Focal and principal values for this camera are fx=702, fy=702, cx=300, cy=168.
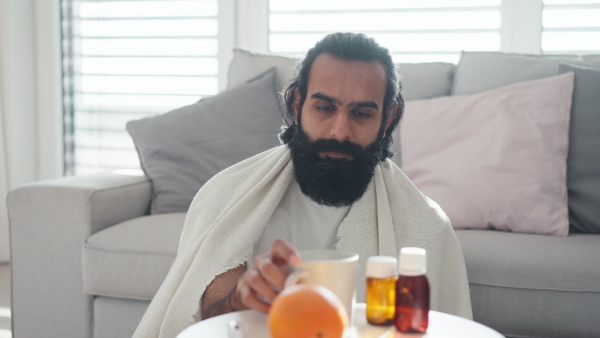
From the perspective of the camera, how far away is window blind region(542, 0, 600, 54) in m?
2.92

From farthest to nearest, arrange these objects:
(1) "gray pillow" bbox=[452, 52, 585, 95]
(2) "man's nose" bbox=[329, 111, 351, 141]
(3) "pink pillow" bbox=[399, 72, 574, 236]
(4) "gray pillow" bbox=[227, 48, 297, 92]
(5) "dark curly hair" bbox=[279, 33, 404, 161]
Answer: (4) "gray pillow" bbox=[227, 48, 297, 92]
(1) "gray pillow" bbox=[452, 52, 585, 95]
(3) "pink pillow" bbox=[399, 72, 574, 236]
(5) "dark curly hair" bbox=[279, 33, 404, 161]
(2) "man's nose" bbox=[329, 111, 351, 141]

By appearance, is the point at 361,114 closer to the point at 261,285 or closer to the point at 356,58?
the point at 356,58

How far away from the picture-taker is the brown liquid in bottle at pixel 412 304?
36.3 inches

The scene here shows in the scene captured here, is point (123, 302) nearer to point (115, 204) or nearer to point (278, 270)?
point (115, 204)

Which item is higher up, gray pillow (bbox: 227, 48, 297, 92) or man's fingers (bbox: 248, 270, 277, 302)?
gray pillow (bbox: 227, 48, 297, 92)

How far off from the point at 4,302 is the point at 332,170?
2.08 metres

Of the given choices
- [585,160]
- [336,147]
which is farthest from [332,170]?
[585,160]

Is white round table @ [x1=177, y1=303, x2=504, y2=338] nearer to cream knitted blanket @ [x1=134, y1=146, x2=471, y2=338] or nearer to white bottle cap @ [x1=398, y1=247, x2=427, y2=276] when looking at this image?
white bottle cap @ [x1=398, y1=247, x2=427, y2=276]

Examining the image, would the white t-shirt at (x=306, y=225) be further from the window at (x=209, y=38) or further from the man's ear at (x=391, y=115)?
the window at (x=209, y=38)

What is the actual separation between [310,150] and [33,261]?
45.3 inches

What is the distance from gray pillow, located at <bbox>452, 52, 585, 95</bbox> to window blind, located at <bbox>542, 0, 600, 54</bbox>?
0.61 m

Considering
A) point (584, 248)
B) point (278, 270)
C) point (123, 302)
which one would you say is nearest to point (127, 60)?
point (123, 302)

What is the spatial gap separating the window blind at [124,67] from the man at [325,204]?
6.20 feet

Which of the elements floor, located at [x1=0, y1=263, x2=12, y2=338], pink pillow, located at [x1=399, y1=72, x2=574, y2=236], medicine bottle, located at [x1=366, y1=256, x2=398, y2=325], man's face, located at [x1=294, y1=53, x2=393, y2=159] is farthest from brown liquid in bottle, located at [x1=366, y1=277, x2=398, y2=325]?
floor, located at [x1=0, y1=263, x2=12, y2=338]
